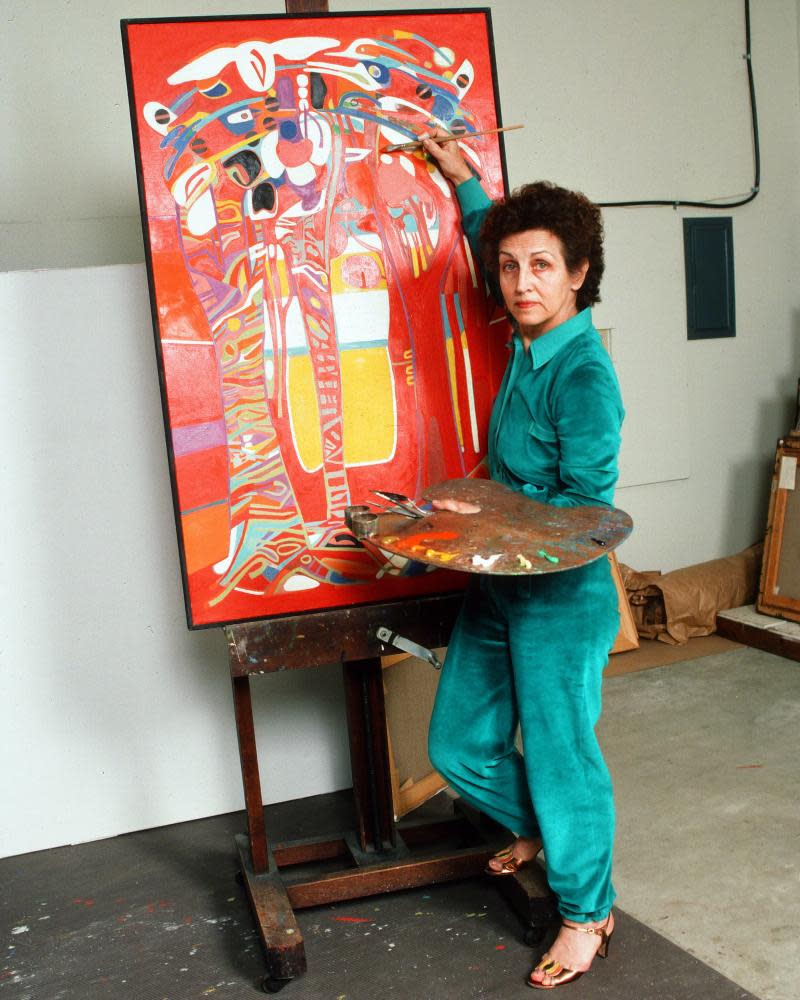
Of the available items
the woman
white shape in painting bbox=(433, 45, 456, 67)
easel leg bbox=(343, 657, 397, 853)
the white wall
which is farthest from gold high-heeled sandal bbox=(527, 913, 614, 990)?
white shape in painting bbox=(433, 45, 456, 67)

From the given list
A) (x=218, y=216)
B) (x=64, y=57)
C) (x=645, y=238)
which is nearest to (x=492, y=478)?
(x=218, y=216)

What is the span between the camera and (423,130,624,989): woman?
6.75 feet

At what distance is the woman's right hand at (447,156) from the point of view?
7.47 ft

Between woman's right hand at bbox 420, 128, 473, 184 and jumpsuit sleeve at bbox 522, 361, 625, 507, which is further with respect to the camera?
woman's right hand at bbox 420, 128, 473, 184

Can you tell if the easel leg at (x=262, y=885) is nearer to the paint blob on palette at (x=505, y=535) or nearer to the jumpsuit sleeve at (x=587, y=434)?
the paint blob on palette at (x=505, y=535)

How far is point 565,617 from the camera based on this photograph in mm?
2070

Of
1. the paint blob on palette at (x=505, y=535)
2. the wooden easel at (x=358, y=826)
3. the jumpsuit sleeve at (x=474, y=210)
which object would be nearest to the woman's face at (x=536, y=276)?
the jumpsuit sleeve at (x=474, y=210)

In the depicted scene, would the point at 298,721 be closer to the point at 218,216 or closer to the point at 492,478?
the point at 492,478

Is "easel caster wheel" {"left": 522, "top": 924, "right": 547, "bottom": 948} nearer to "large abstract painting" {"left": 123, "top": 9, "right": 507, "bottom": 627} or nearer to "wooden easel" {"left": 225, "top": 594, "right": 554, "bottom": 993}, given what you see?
"wooden easel" {"left": 225, "top": 594, "right": 554, "bottom": 993}

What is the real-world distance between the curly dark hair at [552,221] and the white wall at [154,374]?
1.07m

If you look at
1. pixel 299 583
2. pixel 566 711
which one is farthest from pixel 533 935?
pixel 299 583

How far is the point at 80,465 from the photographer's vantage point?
9.25 feet

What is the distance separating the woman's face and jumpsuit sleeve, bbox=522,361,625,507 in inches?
6.2

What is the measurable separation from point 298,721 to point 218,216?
1508 mm
